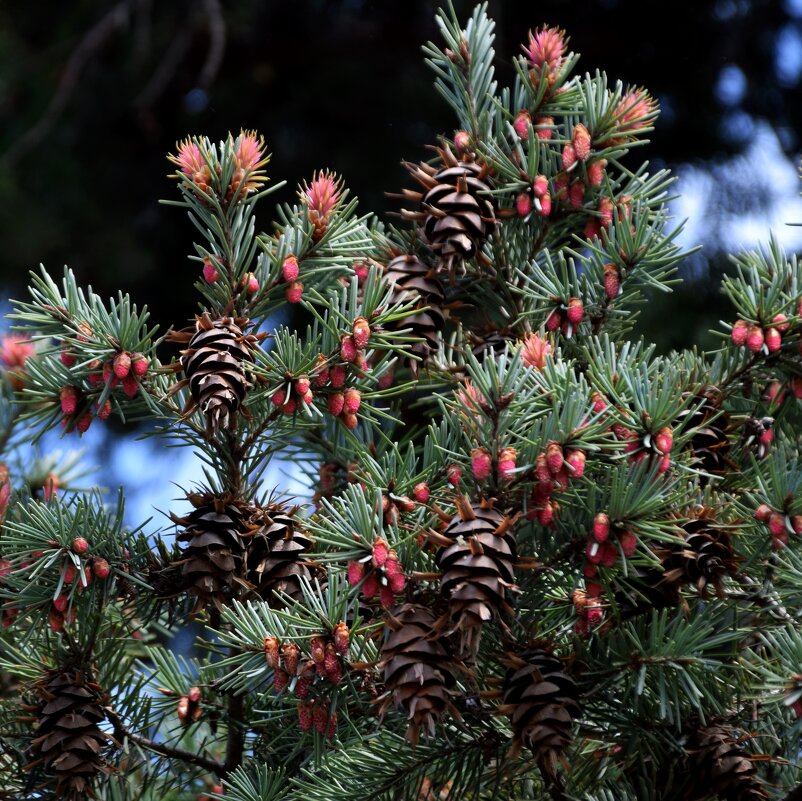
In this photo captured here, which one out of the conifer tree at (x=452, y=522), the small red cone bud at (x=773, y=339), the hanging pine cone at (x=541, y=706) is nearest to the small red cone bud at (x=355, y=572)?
the conifer tree at (x=452, y=522)

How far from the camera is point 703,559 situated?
2.21 ft

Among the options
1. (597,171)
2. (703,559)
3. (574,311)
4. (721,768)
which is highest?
(597,171)

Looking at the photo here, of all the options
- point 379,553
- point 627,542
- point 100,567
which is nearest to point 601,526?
point 627,542

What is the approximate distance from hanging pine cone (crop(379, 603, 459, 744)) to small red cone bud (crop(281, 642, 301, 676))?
0.07m

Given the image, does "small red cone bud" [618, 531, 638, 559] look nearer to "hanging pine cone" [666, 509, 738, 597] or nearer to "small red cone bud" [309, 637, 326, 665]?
"hanging pine cone" [666, 509, 738, 597]

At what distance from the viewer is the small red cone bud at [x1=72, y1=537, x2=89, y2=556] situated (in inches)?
29.4

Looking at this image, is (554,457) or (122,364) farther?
(122,364)

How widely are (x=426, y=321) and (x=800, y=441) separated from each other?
319 mm

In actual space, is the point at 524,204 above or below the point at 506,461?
above

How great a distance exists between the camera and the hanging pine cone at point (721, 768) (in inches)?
26.8

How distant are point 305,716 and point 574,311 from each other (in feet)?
1.15

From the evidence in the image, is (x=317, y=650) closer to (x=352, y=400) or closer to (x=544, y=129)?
(x=352, y=400)

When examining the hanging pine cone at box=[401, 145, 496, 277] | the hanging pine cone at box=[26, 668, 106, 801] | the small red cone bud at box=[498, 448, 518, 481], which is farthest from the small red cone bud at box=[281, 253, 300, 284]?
the hanging pine cone at box=[26, 668, 106, 801]

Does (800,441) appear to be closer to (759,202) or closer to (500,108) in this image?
(500,108)
